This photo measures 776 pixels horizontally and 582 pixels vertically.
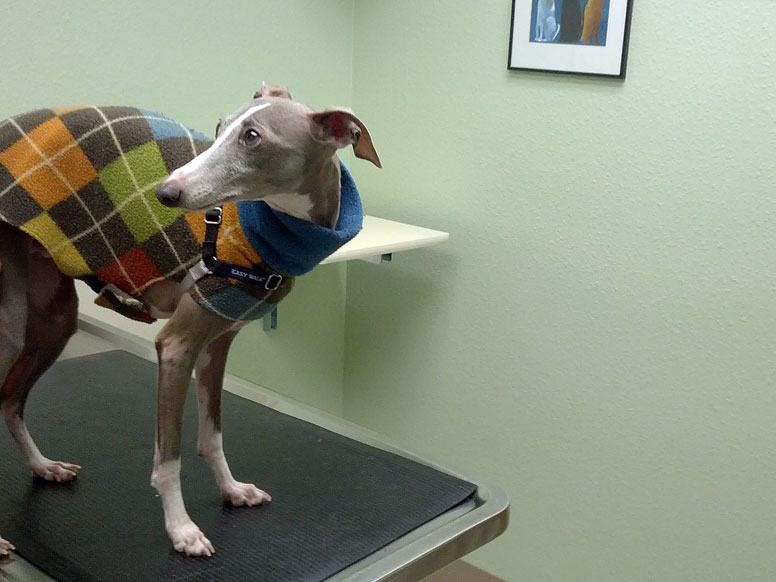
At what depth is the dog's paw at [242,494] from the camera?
1038 mm

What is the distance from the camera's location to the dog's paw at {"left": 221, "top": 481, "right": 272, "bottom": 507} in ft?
3.41

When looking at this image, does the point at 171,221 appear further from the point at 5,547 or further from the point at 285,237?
the point at 5,547

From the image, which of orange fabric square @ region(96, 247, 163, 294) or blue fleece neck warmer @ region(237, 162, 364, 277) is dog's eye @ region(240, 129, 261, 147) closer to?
blue fleece neck warmer @ region(237, 162, 364, 277)

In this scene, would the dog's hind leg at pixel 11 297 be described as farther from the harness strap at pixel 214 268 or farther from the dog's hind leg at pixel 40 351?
the harness strap at pixel 214 268

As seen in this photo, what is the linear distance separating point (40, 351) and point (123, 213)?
0.99ft

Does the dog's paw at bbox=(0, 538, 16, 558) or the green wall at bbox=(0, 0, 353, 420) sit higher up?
the green wall at bbox=(0, 0, 353, 420)

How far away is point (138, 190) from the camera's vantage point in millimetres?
893

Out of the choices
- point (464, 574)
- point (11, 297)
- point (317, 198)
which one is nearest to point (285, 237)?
point (317, 198)

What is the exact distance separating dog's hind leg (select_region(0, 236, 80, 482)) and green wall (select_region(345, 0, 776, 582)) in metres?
0.99

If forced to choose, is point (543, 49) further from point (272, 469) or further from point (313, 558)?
point (313, 558)

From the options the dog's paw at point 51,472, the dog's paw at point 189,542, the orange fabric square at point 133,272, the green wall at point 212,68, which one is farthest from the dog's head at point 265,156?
the green wall at point 212,68

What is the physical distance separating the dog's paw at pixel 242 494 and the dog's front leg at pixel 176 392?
0.11 m

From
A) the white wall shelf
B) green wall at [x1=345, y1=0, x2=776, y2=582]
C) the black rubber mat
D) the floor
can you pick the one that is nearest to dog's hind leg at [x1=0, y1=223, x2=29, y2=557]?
the black rubber mat

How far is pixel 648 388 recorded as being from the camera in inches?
63.6
